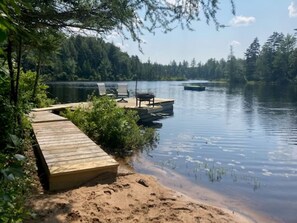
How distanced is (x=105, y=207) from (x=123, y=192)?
2.11 feet

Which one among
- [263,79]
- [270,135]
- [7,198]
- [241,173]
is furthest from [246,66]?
[7,198]

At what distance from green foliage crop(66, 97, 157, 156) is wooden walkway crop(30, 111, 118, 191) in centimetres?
175

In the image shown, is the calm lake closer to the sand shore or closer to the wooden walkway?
the sand shore

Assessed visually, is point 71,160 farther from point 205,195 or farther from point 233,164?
point 233,164

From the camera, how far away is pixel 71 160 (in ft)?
17.0

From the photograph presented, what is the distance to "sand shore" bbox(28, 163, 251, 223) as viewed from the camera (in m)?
3.91

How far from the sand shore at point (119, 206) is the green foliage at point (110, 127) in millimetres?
3461

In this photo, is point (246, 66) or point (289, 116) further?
point (246, 66)

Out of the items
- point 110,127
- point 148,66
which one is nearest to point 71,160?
point 110,127

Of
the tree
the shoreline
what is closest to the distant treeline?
the tree

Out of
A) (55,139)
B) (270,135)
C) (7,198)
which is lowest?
(270,135)

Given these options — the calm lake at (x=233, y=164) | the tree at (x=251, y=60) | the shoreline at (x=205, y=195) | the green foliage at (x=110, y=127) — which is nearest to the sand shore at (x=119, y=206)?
the shoreline at (x=205, y=195)

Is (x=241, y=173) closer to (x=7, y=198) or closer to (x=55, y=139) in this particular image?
(x=55, y=139)

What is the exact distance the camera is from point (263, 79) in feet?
270
